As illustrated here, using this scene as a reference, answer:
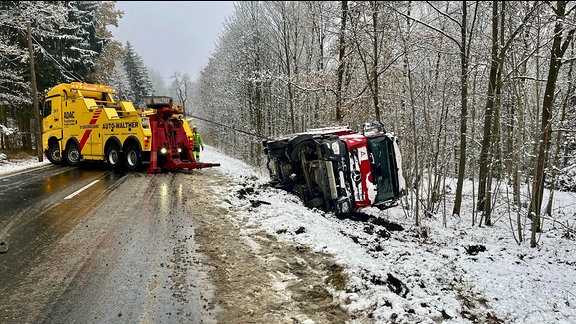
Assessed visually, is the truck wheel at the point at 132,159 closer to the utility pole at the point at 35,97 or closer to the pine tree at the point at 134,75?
the utility pole at the point at 35,97

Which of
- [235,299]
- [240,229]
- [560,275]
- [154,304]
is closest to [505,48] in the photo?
[560,275]

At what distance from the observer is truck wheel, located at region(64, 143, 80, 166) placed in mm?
12996

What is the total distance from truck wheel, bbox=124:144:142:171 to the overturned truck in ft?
17.6

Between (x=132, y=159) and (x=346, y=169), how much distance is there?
24.8 ft

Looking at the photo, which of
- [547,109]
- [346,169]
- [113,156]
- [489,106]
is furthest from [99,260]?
[113,156]

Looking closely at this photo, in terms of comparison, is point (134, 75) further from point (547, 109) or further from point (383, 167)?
point (547, 109)

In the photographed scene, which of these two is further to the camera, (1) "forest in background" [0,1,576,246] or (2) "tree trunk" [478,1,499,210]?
(2) "tree trunk" [478,1,499,210]

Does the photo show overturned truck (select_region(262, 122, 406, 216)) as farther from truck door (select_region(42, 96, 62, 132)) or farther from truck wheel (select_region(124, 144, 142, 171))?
truck door (select_region(42, 96, 62, 132))

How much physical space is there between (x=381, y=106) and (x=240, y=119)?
2233 centimetres

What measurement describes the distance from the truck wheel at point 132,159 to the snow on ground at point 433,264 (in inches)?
174

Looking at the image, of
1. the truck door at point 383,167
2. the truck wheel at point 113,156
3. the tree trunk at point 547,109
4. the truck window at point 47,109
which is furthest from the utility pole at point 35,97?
the tree trunk at point 547,109

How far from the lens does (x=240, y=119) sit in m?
32.5

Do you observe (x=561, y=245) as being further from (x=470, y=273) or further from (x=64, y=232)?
(x=64, y=232)

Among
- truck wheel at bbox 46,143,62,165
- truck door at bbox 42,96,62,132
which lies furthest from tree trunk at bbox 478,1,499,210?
truck wheel at bbox 46,143,62,165
